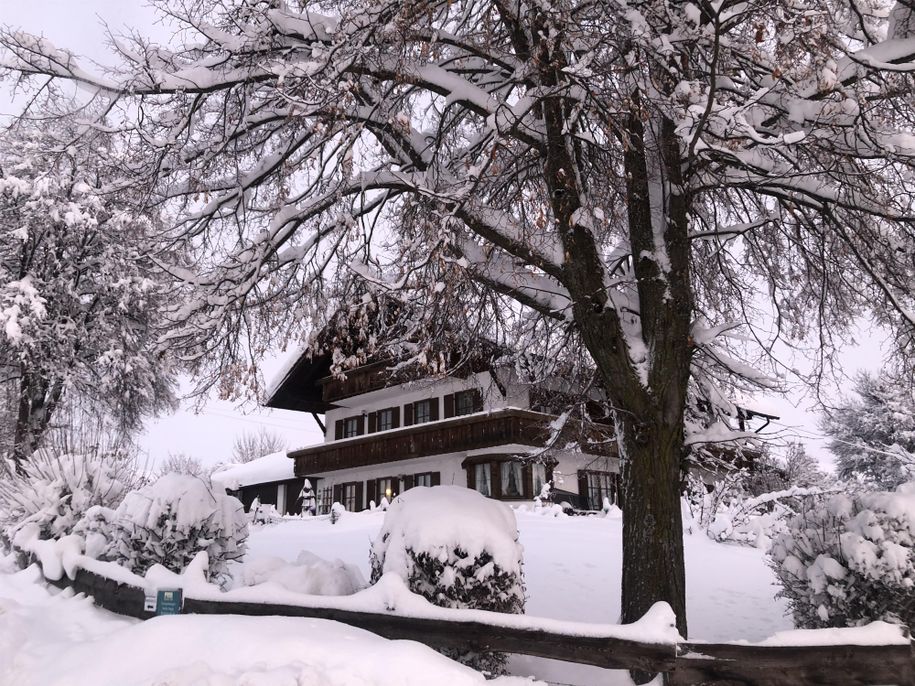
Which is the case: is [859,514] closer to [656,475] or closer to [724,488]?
[656,475]

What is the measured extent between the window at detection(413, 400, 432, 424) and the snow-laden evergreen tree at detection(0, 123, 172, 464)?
410 inches

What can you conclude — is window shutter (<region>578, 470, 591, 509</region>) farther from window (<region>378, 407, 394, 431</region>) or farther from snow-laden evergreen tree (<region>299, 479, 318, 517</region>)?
snow-laden evergreen tree (<region>299, 479, 318, 517</region>)

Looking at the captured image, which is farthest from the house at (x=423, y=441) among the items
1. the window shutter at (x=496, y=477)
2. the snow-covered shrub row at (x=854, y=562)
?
the snow-covered shrub row at (x=854, y=562)

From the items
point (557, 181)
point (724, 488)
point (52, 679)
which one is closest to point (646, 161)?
point (557, 181)

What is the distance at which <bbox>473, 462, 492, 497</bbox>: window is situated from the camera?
76.0ft

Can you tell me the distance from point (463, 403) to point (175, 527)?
58.2 feet

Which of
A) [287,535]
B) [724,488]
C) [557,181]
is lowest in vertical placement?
[287,535]

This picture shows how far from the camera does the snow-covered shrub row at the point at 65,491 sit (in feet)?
33.0

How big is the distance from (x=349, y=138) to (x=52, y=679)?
4.95 m

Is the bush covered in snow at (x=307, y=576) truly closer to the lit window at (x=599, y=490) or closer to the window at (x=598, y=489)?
the window at (x=598, y=489)

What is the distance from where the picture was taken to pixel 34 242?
19578mm

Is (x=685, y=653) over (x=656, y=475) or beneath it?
beneath

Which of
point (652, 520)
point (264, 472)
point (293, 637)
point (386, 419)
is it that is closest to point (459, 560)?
point (293, 637)

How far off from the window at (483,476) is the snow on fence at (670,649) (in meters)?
18.2
